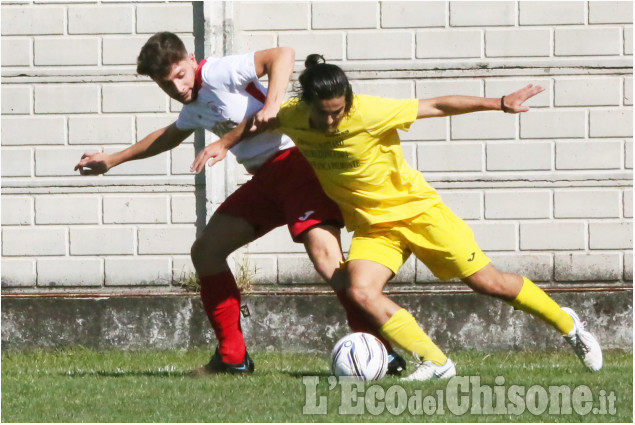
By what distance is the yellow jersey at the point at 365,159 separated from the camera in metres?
6.36

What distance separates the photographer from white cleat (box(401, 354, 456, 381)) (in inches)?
246

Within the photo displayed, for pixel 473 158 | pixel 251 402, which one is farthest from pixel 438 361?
pixel 473 158

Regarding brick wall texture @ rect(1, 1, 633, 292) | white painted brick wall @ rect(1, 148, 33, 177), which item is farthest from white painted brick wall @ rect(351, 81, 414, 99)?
white painted brick wall @ rect(1, 148, 33, 177)

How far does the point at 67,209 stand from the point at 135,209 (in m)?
0.55

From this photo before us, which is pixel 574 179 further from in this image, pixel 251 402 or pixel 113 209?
pixel 251 402

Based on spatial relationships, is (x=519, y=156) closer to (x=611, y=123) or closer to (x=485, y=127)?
(x=485, y=127)

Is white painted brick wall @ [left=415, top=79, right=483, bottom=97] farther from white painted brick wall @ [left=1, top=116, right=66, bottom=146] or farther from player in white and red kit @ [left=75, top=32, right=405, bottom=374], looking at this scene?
white painted brick wall @ [left=1, top=116, right=66, bottom=146]

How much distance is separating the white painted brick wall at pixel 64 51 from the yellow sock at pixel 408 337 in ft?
13.7

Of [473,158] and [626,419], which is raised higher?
[473,158]

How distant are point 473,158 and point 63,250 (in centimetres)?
328

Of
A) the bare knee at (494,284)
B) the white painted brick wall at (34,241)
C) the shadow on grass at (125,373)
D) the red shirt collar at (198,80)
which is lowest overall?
the shadow on grass at (125,373)

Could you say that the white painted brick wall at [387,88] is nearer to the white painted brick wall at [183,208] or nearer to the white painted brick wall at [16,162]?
the white painted brick wall at [183,208]

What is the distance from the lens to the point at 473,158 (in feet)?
30.5

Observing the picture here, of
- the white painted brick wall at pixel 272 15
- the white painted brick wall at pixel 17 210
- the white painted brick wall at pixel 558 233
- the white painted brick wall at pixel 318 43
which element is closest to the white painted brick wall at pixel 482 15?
the white painted brick wall at pixel 318 43
